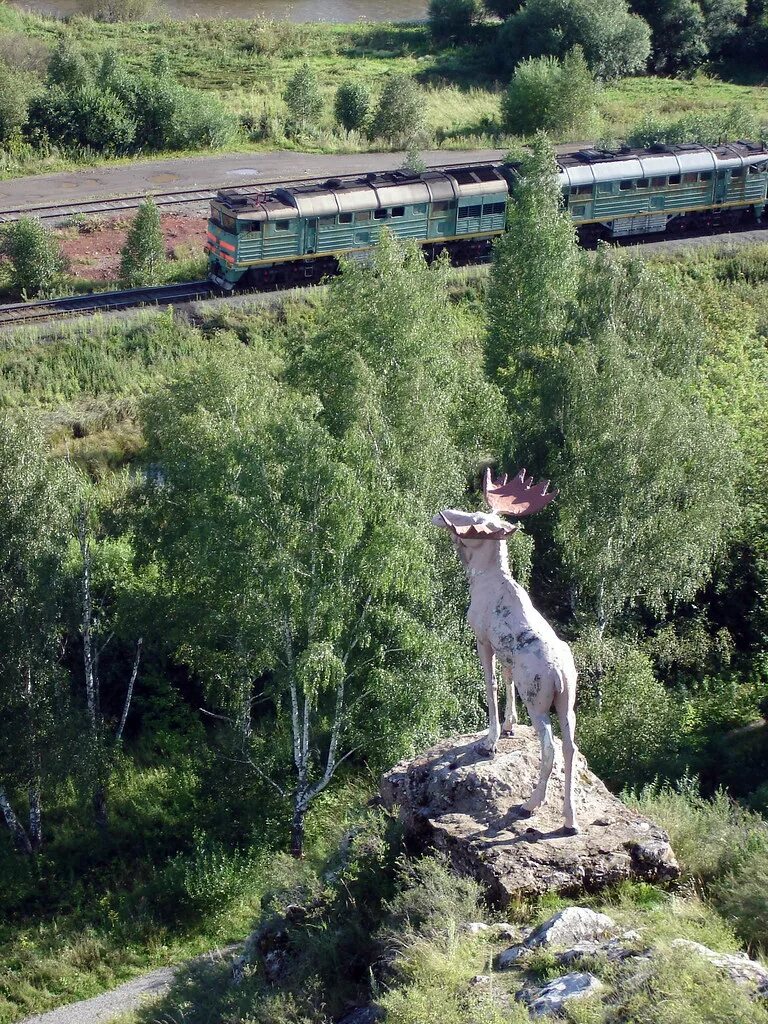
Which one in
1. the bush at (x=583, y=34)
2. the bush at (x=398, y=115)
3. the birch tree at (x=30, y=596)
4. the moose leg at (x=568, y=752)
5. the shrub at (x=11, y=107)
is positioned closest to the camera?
the moose leg at (x=568, y=752)

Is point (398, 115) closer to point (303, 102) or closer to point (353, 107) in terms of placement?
point (353, 107)

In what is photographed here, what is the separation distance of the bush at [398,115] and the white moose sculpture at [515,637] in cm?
4752

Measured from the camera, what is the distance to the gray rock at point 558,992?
977cm

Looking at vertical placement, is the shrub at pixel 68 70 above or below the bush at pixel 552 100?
above

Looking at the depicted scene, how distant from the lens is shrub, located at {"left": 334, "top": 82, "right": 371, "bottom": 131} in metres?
58.2

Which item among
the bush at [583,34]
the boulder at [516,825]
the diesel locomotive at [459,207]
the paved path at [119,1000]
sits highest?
the bush at [583,34]

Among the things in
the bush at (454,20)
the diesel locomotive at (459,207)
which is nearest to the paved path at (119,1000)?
the diesel locomotive at (459,207)

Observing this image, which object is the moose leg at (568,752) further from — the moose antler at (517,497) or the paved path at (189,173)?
the paved path at (189,173)

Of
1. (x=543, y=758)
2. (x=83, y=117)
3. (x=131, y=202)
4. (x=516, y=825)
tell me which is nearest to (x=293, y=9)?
(x=83, y=117)

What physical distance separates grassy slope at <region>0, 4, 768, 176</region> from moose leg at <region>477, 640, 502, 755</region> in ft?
158

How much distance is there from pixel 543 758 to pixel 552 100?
51.3m

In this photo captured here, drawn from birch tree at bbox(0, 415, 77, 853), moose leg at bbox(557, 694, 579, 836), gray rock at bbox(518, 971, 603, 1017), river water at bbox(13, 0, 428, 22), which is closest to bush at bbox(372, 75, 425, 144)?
river water at bbox(13, 0, 428, 22)

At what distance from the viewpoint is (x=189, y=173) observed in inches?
2014

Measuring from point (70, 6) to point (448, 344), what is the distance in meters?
65.3
